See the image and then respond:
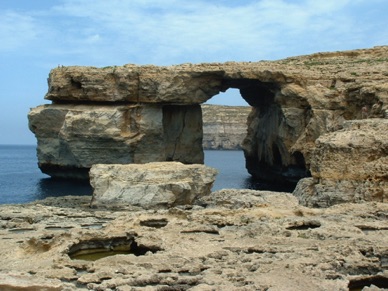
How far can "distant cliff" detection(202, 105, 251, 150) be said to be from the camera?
333 feet

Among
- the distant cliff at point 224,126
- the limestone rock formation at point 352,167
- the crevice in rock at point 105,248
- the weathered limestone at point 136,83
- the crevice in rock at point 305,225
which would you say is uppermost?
the weathered limestone at point 136,83

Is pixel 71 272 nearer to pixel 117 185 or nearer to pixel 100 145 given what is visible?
pixel 117 185

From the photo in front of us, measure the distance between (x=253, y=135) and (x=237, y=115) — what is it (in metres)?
56.6

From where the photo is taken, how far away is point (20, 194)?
3678cm

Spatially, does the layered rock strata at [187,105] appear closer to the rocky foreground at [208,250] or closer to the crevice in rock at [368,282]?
the rocky foreground at [208,250]

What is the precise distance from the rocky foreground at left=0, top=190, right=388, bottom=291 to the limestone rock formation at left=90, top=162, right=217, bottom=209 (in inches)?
181

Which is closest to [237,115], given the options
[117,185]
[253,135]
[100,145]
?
[253,135]

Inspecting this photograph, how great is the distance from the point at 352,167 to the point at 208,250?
7164mm

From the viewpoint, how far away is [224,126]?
341 ft

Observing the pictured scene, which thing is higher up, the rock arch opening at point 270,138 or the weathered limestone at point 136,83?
the weathered limestone at point 136,83

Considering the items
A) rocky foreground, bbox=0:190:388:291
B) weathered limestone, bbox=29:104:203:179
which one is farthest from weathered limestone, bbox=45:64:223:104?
rocky foreground, bbox=0:190:388:291

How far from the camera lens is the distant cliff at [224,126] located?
102 meters

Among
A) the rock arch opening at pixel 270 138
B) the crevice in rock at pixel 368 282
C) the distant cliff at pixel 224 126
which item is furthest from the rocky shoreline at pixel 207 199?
the distant cliff at pixel 224 126

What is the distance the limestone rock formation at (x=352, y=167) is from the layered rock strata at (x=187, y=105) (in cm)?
1360
